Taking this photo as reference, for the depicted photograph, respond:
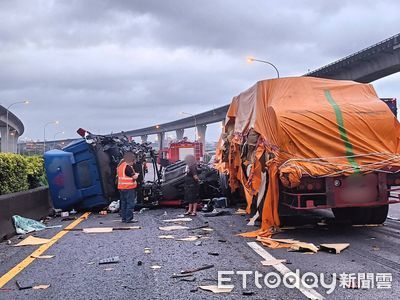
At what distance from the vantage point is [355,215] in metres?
9.64

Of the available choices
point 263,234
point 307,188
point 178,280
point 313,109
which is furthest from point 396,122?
point 178,280

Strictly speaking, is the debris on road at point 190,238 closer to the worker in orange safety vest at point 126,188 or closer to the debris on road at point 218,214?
the worker in orange safety vest at point 126,188

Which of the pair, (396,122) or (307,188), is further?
(396,122)

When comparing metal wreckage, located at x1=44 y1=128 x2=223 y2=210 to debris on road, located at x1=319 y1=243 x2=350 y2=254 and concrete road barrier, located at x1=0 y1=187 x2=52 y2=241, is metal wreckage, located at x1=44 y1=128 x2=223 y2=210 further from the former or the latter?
debris on road, located at x1=319 y1=243 x2=350 y2=254

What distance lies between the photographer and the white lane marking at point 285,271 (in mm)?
5027

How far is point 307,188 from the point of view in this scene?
26.9 ft

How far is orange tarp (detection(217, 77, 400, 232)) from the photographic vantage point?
8320 mm

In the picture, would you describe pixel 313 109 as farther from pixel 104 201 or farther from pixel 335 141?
pixel 104 201

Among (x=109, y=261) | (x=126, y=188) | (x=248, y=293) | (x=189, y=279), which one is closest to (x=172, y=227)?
(x=126, y=188)

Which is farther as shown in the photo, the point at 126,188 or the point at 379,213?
the point at 126,188

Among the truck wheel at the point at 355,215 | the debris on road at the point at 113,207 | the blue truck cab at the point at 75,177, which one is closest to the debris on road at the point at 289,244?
the truck wheel at the point at 355,215

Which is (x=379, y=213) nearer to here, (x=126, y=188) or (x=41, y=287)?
(x=126, y=188)

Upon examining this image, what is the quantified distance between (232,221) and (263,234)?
235 centimetres

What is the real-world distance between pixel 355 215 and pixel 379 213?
48cm
